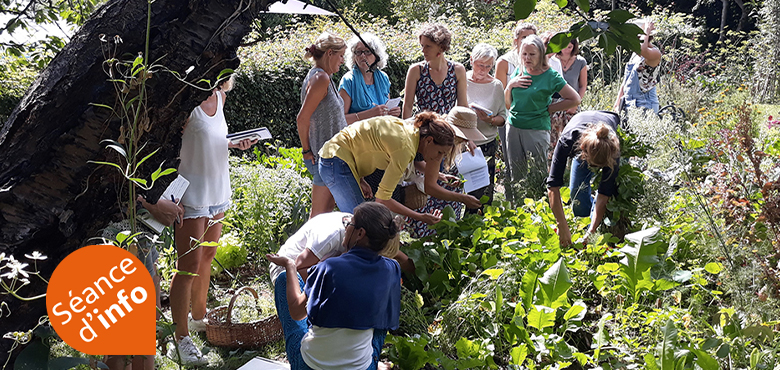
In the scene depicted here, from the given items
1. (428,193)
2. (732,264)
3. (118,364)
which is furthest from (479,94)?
(118,364)

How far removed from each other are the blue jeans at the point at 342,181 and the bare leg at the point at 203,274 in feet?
1.97

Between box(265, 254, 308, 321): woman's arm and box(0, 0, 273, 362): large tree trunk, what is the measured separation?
1.07 m

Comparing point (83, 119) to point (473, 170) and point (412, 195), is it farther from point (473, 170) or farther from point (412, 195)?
point (473, 170)

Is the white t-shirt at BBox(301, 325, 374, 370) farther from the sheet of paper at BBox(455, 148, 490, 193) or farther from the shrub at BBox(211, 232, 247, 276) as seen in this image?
the shrub at BBox(211, 232, 247, 276)

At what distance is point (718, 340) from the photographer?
6.56 feet

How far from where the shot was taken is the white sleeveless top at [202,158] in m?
2.71

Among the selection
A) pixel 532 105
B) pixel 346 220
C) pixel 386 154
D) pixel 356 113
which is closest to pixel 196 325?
pixel 346 220

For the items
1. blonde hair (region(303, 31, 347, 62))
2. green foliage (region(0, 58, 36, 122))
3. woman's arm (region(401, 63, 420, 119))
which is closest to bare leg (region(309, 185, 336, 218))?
blonde hair (region(303, 31, 347, 62))

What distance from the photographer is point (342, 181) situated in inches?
122

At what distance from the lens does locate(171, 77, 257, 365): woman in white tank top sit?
272cm

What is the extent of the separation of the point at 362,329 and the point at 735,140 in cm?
222

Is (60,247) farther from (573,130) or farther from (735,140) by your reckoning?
(735,140)

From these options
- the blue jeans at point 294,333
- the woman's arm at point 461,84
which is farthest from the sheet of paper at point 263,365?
the woman's arm at point 461,84

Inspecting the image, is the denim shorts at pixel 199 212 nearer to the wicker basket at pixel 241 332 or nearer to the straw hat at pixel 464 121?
the wicker basket at pixel 241 332
